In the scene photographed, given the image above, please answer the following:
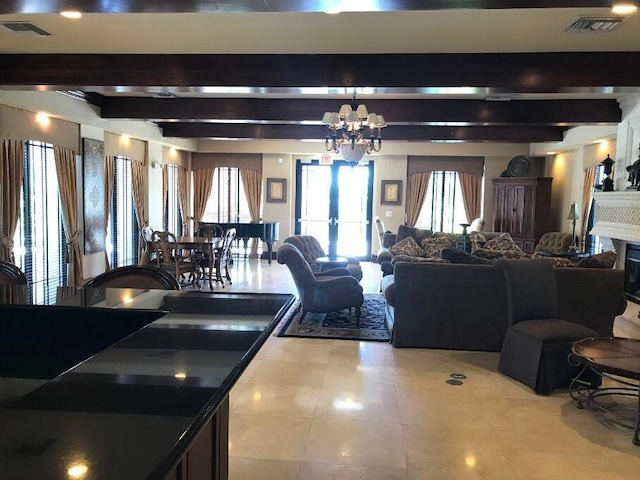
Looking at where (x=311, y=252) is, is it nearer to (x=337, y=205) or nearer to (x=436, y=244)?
(x=436, y=244)

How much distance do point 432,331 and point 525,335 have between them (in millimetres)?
1128

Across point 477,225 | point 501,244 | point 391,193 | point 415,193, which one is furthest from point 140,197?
point 477,225

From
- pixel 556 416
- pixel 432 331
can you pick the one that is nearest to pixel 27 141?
pixel 432 331

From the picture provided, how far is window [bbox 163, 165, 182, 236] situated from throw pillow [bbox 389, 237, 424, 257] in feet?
17.9

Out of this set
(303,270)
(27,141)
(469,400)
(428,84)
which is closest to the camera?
(469,400)

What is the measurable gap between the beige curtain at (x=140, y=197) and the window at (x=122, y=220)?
0.25 ft

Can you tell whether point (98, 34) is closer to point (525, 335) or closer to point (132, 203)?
point (525, 335)

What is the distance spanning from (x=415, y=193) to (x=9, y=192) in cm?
848

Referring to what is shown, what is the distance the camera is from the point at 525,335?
167 inches

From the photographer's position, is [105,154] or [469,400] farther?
[105,154]

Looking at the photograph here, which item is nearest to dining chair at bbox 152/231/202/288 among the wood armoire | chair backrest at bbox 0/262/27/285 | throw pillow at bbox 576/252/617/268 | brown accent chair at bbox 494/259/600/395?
chair backrest at bbox 0/262/27/285

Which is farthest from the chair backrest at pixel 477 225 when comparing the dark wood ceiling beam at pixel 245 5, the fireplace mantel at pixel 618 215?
the dark wood ceiling beam at pixel 245 5

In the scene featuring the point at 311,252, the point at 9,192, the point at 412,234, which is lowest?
the point at 311,252

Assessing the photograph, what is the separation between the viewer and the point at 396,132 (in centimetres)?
950
